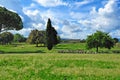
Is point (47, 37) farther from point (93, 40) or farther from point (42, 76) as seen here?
point (42, 76)

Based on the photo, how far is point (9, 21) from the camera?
4050 inches

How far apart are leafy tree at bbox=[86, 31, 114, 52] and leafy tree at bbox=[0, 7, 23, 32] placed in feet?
89.0

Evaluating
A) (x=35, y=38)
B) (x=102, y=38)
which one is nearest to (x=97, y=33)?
(x=102, y=38)

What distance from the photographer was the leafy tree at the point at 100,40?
98562mm

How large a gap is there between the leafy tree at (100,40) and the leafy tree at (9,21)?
2711 cm

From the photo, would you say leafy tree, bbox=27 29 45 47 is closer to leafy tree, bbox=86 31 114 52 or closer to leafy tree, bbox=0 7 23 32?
leafy tree, bbox=0 7 23 32

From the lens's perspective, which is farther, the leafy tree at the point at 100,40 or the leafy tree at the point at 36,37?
the leafy tree at the point at 36,37

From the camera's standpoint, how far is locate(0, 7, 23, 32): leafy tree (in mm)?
101550

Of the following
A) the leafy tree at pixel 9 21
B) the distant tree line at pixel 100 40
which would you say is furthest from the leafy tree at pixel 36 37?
the distant tree line at pixel 100 40

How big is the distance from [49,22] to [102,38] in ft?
82.2

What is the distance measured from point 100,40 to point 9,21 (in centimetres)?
3329

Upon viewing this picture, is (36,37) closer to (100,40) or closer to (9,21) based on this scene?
(9,21)

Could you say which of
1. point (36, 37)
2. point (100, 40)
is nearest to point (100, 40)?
point (100, 40)

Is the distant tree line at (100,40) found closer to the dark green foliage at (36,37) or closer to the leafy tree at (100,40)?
the leafy tree at (100,40)
